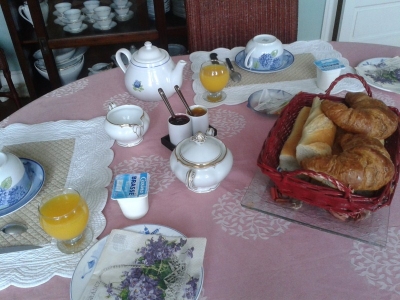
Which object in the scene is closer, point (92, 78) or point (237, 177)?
point (237, 177)

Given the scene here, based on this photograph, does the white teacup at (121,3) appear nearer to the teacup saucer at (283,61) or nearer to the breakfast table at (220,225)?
the teacup saucer at (283,61)

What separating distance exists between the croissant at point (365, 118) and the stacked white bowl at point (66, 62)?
1.71 meters

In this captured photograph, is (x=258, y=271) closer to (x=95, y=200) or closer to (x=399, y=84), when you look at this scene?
(x=95, y=200)

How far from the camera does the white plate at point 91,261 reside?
628 millimetres

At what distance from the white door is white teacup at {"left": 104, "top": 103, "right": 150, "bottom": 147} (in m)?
1.86

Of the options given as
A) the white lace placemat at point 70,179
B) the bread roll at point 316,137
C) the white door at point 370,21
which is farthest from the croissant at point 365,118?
the white door at point 370,21

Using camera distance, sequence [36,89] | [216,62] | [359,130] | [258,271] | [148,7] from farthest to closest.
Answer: [36,89]
[148,7]
[216,62]
[359,130]
[258,271]

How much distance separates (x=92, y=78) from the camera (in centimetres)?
Result: 125

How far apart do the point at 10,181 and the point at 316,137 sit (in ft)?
2.06

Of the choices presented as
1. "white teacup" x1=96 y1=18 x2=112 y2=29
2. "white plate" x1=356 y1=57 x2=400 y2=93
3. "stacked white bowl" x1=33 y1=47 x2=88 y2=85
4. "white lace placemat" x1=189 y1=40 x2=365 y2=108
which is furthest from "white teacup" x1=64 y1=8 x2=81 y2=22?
"white plate" x1=356 y1=57 x2=400 y2=93

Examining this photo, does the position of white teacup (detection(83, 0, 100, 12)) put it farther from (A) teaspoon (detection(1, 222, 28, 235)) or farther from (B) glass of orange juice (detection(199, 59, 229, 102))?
(A) teaspoon (detection(1, 222, 28, 235))

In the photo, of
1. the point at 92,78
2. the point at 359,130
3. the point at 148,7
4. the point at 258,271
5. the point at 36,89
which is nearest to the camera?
the point at 258,271

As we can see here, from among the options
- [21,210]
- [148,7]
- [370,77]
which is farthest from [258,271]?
[148,7]

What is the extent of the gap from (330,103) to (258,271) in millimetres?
393
